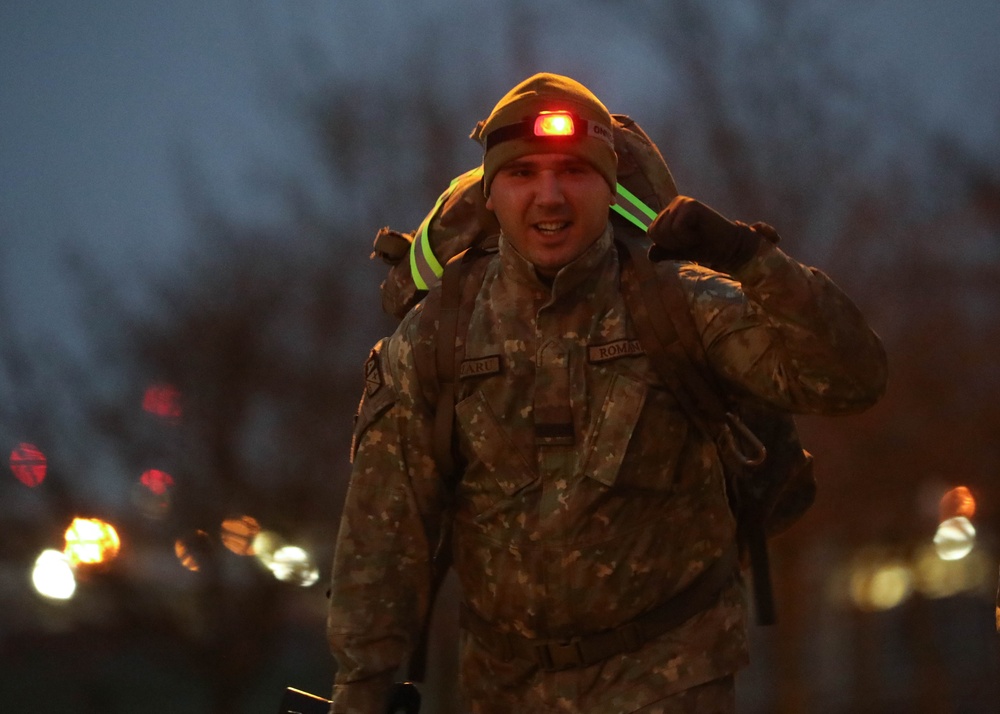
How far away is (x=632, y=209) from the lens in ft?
16.0

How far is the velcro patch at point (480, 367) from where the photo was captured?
459cm

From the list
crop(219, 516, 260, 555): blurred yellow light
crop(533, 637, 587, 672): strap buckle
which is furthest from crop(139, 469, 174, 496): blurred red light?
crop(533, 637, 587, 672): strap buckle

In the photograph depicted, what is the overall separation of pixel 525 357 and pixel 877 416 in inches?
336

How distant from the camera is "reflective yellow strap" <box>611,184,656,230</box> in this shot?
4.86 meters

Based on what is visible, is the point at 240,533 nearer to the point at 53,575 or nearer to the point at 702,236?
the point at 53,575

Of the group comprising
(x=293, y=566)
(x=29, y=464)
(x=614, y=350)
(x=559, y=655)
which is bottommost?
(x=559, y=655)

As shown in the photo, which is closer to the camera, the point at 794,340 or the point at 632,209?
the point at 794,340

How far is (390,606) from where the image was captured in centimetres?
474

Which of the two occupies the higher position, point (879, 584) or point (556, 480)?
point (879, 584)

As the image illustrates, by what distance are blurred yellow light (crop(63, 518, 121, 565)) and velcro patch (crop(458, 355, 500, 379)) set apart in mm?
9025

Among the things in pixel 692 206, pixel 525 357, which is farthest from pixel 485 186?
pixel 692 206

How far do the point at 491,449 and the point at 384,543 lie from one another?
46 cm

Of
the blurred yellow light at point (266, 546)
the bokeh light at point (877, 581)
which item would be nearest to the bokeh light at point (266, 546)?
the blurred yellow light at point (266, 546)

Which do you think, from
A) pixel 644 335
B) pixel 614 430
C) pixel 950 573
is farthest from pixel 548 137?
pixel 950 573
